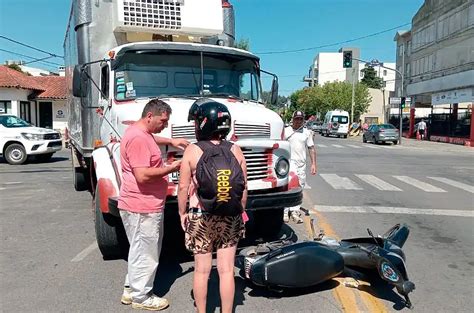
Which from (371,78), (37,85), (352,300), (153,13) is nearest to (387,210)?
(352,300)

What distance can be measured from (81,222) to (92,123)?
5.29 ft

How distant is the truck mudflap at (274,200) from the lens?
5090mm

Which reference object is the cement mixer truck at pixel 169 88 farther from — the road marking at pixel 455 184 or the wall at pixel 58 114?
the wall at pixel 58 114

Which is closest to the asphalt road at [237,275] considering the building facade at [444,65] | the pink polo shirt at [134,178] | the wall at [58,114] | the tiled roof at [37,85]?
the pink polo shirt at [134,178]

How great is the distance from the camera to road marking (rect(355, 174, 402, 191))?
11486 mm

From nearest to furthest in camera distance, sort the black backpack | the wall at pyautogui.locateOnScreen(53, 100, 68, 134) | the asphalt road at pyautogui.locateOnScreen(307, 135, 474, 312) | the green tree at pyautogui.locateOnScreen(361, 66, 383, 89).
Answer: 1. the black backpack
2. the asphalt road at pyautogui.locateOnScreen(307, 135, 474, 312)
3. the wall at pyautogui.locateOnScreen(53, 100, 68, 134)
4. the green tree at pyautogui.locateOnScreen(361, 66, 383, 89)

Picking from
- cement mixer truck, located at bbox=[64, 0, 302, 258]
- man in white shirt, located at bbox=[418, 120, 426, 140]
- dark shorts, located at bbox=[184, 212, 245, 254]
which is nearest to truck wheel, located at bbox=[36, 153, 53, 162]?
cement mixer truck, located at bbox=[64, 0, 302, 258]

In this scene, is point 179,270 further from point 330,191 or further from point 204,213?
point 330,191

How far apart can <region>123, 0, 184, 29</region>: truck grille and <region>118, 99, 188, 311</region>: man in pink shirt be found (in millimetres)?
3164

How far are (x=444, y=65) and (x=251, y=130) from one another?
119 ft

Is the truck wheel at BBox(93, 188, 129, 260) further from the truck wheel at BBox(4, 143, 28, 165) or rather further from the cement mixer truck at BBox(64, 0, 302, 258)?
the truck wheel at BBox(4, 143, 28, 165)

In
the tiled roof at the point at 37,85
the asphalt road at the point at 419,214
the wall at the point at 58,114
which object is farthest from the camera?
the wall at the point at 58,114

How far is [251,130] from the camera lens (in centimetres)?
530

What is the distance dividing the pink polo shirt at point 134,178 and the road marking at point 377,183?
8.45 m
